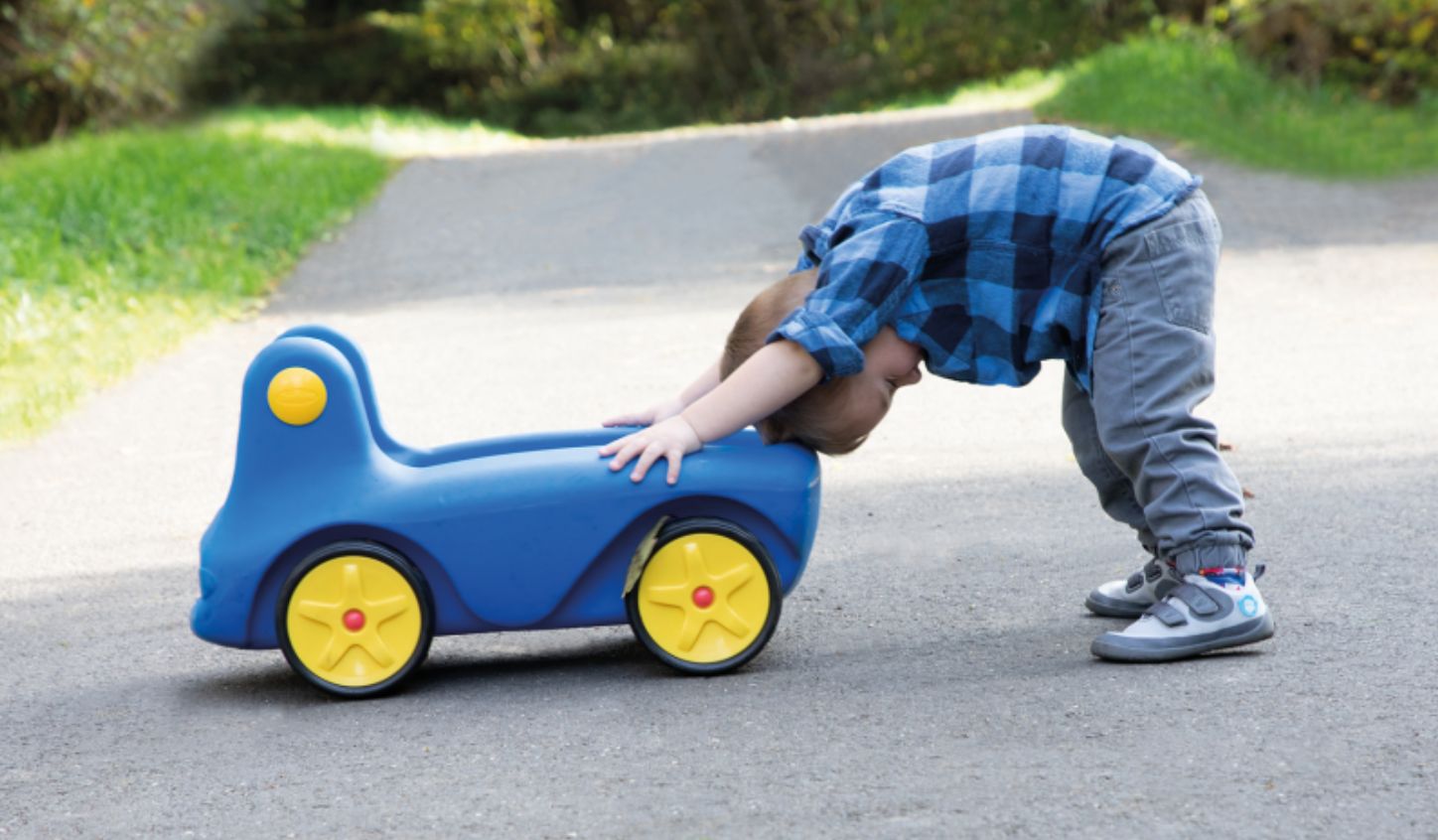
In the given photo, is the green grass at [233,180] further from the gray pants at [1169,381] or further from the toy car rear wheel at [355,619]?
the gray pants at [1169,381]

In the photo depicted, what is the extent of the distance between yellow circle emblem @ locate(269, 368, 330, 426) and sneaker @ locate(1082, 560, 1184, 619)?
5.16 feet

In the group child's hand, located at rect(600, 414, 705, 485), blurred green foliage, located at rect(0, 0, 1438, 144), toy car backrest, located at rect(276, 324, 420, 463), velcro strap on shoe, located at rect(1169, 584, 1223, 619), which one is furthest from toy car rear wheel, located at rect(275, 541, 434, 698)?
blurred green foliage, located at rect(0, 0, 1438, 144)

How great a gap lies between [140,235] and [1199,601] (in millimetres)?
7597

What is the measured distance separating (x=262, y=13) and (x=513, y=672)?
23408mm

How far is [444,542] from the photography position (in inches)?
117

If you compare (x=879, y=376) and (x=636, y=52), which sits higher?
(x=879, y=376)

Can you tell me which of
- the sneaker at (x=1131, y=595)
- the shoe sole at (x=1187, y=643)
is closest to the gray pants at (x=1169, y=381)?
the shoe sole at (x=1187, y=643)

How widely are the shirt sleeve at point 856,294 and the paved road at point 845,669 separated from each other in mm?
604

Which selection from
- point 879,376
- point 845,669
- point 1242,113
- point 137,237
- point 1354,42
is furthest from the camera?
point 1354,42

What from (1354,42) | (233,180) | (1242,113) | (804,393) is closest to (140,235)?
(233,180)

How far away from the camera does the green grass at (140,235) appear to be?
6.79m

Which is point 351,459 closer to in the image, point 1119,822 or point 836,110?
point 1119,822

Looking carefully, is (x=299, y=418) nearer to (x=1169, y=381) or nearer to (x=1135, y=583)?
(x=1169, y=381)

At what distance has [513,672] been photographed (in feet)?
10.5
